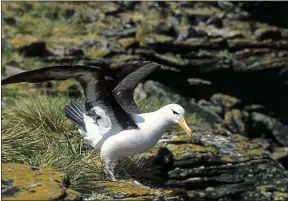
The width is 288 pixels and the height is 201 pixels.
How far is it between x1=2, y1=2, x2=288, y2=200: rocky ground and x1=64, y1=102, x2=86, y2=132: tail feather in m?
4.37

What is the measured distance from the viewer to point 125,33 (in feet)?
44.9

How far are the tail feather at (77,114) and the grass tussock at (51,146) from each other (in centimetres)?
32

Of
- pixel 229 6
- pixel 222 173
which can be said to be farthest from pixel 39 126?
pixel 229 6

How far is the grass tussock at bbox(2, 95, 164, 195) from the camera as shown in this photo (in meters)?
5.71

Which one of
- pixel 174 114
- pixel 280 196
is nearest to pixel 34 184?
pixel 174 114

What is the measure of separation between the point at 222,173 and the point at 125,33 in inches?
233

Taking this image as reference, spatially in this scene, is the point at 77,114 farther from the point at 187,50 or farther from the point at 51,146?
the point at 187,50

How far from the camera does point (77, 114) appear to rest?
6.43 m

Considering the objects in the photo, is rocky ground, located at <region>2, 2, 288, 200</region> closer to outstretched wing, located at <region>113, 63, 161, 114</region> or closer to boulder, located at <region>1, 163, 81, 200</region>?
outstretched wing, located at <region>113, 63, 161, 114</region>

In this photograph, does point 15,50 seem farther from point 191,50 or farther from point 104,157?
point 104,157

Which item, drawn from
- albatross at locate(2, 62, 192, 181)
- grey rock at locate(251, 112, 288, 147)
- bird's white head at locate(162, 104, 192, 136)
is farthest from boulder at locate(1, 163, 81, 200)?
grey rock at locate(251, 112, 288, 147)

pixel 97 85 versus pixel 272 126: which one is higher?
pixel 97 85

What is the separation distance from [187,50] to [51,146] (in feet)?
24.9

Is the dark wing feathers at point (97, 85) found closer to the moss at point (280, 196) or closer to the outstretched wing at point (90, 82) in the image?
the outstretched wing at point (90, 82)
